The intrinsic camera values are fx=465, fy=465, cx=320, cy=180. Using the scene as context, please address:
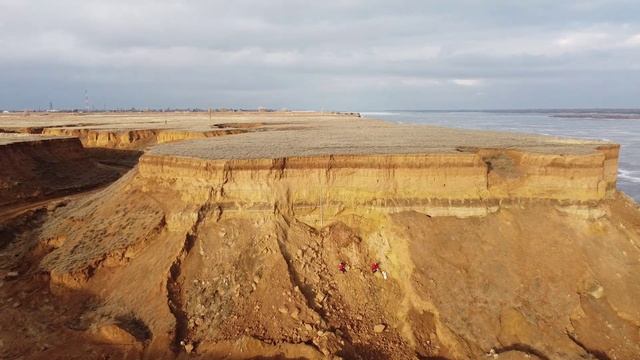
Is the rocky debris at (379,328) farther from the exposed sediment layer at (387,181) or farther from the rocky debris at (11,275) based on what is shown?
the rocky debris at (11,275)

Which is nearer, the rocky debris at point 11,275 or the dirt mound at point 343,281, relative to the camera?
the dirt mound at point 343,281

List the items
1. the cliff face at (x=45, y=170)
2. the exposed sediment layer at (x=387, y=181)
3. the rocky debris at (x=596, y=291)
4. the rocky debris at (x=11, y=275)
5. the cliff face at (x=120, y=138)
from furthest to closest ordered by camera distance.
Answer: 1. the cliff face at (x=120, y=138)
2. the cliff face at (x=45, y=170)
3. the exposed sediment layer at (x=387, y=181)
4. the rocky debris at (x=11, y=275)
5. the rocky debris at (x=596, y=291)

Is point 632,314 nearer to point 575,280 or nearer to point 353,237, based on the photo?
point 575,280

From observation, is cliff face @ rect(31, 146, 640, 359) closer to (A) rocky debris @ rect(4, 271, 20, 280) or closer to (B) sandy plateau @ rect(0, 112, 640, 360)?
(B) sandy plateau @ rect(0, 112, 640, 360)

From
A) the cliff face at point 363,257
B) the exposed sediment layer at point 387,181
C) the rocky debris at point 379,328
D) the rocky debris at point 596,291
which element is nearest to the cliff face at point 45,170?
the cliff face at point 363,257

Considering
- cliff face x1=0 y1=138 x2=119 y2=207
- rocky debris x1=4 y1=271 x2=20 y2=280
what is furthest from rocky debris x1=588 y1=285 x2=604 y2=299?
cliff face x1=0 y1=138 x2=119 y2=207

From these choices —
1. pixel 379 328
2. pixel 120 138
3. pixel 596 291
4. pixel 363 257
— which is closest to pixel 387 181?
pixel 363 257

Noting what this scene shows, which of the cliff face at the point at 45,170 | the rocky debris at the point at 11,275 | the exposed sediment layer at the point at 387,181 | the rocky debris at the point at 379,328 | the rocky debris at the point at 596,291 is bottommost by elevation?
the rocky debris at the point at 379,328
